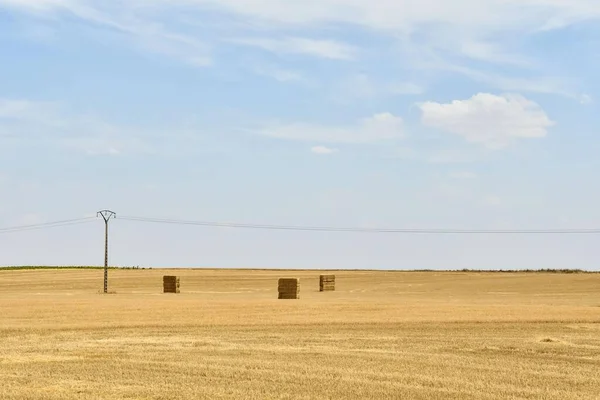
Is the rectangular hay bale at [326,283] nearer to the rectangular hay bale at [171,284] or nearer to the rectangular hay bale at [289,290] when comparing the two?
the rectangular hay bale at [171,284]

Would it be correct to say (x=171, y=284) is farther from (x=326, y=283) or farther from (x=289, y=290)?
(x=289, y=290)

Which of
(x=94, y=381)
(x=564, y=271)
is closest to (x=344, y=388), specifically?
(x=94, y=381)

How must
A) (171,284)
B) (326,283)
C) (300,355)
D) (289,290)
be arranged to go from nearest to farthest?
(300,355) < (289,290) < (171,284) < (326,283)

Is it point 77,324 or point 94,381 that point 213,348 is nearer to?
point 94,381

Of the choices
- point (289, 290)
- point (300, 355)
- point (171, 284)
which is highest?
point (171, 284)

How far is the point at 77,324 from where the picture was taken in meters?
33.1

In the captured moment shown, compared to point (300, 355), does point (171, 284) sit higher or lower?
higher

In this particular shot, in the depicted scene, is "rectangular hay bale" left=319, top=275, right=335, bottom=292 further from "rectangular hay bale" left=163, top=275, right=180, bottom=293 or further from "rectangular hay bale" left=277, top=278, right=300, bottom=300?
"rectangular hay bale" left=277, top=278, right=300, bottom=300

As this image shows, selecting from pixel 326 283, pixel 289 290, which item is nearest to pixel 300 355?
pixel 289 290

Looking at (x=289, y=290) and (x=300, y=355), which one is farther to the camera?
(x=289, y=290)

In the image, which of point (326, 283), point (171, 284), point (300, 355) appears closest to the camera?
point (300, 355)

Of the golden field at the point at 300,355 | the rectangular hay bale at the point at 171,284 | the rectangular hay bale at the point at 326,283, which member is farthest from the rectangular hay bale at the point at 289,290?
the golden field at the point at 300,355

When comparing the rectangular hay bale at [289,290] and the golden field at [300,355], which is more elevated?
the rectangular hay bale at [289,290]

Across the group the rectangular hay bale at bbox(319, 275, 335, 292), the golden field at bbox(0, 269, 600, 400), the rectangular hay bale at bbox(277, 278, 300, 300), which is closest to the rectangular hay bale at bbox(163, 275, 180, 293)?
the rectangular hay bale at bbox(319, 275, 335, 292)
